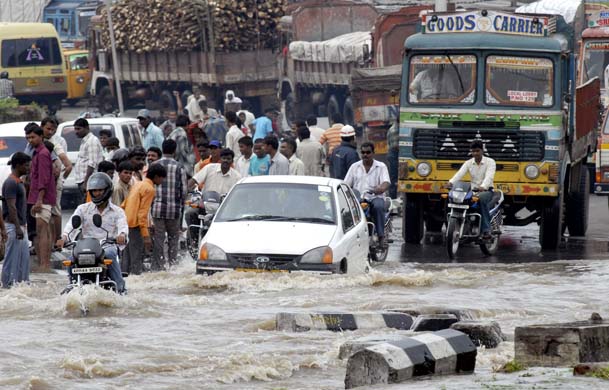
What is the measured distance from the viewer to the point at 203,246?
14.3m

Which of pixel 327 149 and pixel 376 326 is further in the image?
pixel 327 149

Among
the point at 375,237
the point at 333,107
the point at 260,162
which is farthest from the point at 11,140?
the point at 333,107

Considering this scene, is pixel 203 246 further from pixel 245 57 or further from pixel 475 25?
pixel 245 57

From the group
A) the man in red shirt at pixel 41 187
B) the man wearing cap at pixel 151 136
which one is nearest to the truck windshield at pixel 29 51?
the man wearing cap at pixel 151 136

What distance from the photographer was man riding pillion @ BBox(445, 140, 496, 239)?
717 inches

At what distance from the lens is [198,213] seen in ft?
56.6

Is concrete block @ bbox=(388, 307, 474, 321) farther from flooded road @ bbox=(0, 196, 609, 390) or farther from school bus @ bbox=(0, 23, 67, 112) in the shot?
school bus @ bbox=(0, 23, 67, 112)

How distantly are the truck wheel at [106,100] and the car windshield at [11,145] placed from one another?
18956mm

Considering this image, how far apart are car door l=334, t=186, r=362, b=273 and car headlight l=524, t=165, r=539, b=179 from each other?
4203 millimetres

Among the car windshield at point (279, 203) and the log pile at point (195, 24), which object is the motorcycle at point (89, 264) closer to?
the car windshield at point (279, 203)

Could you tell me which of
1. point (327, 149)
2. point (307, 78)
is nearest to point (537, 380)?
point (327, 149)

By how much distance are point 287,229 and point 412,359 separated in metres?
5.49

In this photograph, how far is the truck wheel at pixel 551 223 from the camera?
757 inches

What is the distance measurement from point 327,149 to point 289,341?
43.9ft
